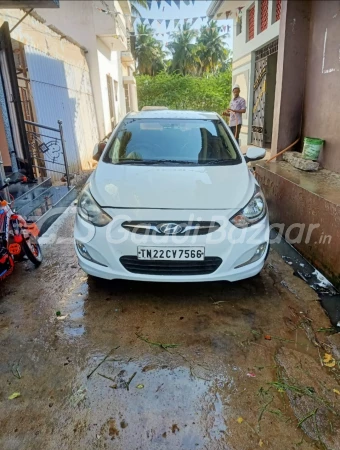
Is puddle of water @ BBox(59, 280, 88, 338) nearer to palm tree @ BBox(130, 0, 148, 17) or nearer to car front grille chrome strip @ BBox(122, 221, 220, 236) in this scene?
car front grille chrome strip @ BBox(122, 221, 220, 236)

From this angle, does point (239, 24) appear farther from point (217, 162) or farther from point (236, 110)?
point (217, 162)

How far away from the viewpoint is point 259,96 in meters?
11.0

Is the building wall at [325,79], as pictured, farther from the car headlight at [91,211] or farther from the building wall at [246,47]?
the building wall at [246,47]

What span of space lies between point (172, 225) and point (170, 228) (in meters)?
0.03

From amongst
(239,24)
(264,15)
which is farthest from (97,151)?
(239,24)

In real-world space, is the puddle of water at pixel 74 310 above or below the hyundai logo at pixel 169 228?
below

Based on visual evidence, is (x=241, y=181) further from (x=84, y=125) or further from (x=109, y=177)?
(x=84, y=125)

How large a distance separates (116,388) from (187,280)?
0.95m

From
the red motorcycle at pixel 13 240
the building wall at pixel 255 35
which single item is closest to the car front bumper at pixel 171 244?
the red motorcycle at pixel 13 240

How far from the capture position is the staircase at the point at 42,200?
4918 mm

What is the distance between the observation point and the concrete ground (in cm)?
177

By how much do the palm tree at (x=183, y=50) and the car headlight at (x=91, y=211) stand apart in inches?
1626

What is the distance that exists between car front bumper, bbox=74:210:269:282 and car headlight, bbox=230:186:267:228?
0.15 ft

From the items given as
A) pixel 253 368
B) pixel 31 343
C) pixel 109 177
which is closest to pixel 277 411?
pixel 253 368
